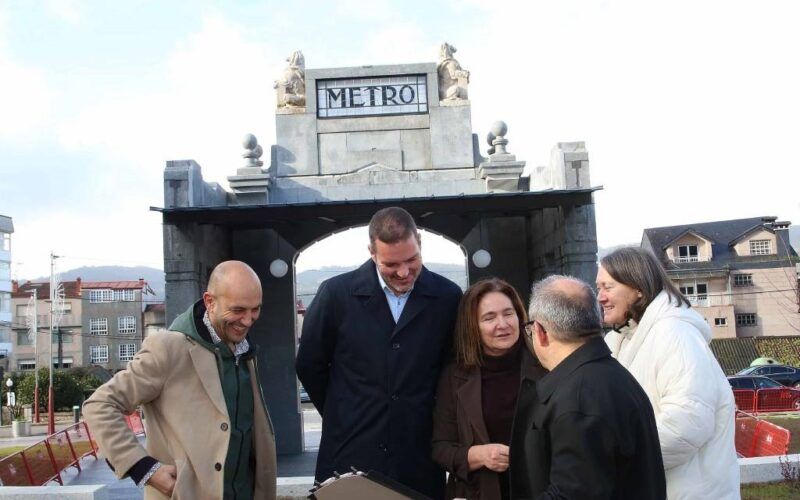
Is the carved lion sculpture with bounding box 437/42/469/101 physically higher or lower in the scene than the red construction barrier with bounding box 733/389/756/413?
higher

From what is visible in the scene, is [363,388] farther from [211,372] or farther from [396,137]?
[396,137]

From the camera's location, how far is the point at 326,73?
12211 mm

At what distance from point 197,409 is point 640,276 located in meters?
2.10

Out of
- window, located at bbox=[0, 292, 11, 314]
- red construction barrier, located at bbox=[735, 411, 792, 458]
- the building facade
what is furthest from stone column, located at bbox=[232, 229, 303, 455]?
window, located at bbox=[0, 292, 11, 314]

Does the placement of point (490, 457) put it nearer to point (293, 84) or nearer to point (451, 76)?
point (451, 76)

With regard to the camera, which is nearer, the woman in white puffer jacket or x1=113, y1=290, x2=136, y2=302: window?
the woman in white puffer jacket

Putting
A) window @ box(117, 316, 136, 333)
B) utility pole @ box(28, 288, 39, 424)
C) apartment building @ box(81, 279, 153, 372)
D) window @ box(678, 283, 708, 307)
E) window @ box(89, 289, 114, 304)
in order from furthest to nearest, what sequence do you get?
1. window @ box(89, 289, 114, 304)
2. window @ box(117, 316, 136, 333)
3. apartment building @ box(81, 279, 153, 372)
4. window @ box(678, 283, 708, 307)
5. utility pole @ box(28, 288, 39, 424)

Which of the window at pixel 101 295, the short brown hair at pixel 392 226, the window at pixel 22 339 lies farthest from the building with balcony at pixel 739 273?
the window at pixel 22 339

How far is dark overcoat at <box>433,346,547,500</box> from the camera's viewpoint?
372 cm

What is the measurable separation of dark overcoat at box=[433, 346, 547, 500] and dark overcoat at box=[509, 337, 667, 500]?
845 mm

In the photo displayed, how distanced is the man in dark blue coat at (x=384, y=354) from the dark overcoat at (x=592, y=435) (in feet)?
3.79

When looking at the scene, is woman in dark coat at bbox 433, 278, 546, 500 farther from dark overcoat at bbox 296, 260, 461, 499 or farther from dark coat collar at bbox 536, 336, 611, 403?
dark coat collar at bbox 536, 336, 611, 403

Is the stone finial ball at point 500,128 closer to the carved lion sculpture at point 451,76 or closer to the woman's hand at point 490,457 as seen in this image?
the carved lion sculpture at point 451,76

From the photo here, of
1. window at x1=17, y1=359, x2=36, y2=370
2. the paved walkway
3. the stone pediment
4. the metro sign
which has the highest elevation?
the metro sign
